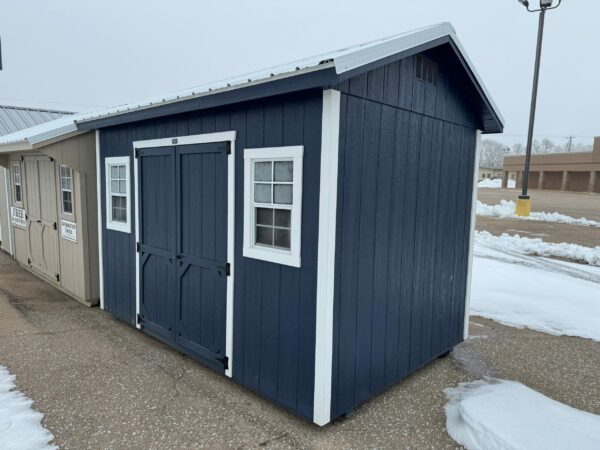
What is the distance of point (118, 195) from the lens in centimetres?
490

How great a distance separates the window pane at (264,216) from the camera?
122 inches

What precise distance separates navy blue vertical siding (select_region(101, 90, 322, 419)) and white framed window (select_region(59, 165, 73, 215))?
2.74m

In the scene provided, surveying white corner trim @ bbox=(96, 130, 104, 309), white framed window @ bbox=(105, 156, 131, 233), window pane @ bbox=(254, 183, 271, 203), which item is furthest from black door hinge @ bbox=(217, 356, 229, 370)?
white corner trim @ bbox=(96, 130, 104, 309)

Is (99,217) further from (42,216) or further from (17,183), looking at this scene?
(17,183)

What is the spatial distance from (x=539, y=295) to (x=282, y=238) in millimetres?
5173

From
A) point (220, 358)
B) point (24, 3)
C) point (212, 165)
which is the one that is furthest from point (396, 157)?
point (24, 3)

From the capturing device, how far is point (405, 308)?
3518 mm

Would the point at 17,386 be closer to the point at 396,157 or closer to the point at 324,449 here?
the point at 324,449

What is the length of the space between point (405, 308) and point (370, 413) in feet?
2.93

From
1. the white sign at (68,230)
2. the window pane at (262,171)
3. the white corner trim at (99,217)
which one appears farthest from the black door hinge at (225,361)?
the white sign at (68,230)

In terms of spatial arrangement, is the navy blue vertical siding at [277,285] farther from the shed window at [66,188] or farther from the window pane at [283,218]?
the shed window at [66,188]

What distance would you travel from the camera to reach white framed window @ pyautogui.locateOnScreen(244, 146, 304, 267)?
2838 millimetres

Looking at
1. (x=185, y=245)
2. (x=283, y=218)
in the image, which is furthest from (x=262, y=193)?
(x=185, y=245)

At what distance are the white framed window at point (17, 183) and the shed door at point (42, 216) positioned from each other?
0.44 metres
